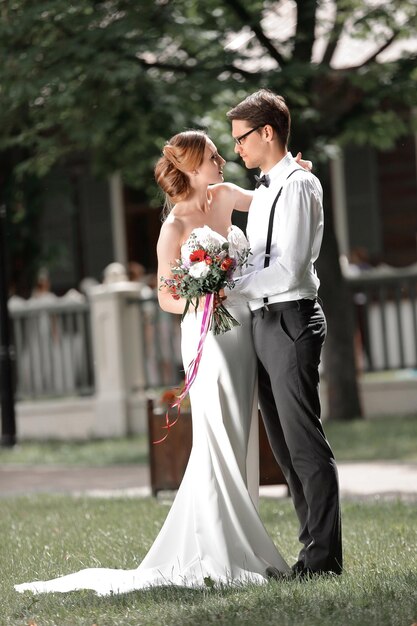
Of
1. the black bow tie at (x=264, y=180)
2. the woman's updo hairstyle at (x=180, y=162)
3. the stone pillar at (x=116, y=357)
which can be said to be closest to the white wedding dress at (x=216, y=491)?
the black bow tie at (x=264, y=180)

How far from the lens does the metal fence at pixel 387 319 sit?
1658cm

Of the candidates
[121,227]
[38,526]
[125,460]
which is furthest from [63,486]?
[121,227]

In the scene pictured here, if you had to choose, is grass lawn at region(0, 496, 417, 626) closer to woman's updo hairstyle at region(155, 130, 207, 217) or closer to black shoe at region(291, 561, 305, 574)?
black shoe at region(291, 561, 305, 574)

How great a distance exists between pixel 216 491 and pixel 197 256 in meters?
1.08

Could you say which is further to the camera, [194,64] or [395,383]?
[395,383]

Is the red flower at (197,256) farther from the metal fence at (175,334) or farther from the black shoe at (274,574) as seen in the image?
the metal fence at (175,334)

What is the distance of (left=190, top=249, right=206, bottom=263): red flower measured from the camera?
5871 mm

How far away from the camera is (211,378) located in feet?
20.3

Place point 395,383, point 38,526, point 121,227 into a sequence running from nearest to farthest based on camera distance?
point 38,526
point 395,383
point 121,227

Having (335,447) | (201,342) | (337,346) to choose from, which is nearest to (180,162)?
(201,342)

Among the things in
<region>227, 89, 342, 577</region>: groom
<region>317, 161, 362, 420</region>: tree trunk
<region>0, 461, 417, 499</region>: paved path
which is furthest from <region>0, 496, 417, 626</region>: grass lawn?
<region>317, 161, 362, 420</region>: tree trunk

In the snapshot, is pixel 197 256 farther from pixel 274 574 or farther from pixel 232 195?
pixel 274 574

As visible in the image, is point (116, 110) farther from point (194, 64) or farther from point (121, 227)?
point (121, 227)

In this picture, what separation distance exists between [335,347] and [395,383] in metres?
0.98
